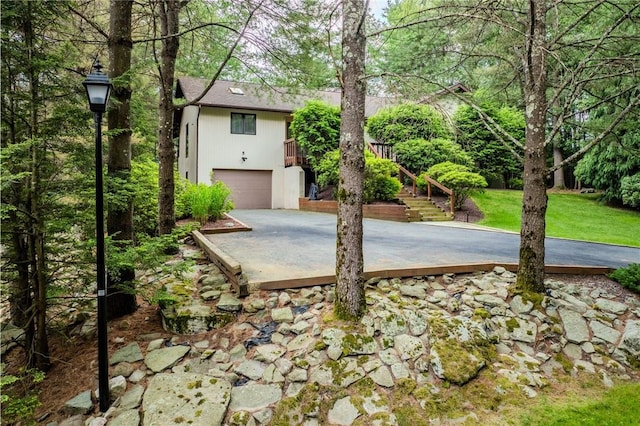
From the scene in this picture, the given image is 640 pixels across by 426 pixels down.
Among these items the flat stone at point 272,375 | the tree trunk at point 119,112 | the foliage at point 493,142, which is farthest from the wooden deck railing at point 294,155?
the flat stone at point 272,375

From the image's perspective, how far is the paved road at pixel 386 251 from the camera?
4.47m

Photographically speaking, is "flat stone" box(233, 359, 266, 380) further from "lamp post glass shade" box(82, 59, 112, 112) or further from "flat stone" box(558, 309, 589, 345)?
"flat stone" box(558, 309, 589, 345)

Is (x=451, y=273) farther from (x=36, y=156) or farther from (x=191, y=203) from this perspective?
(x=191, y=203)

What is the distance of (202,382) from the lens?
280 centimetres

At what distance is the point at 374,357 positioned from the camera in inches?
120

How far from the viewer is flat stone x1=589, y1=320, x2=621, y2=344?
11.2 feet

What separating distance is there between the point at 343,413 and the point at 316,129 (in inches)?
465

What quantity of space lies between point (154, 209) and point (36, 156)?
465 cm

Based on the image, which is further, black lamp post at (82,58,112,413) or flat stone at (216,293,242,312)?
flat stone at (216,293,242,312)

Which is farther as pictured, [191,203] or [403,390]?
[191,203]

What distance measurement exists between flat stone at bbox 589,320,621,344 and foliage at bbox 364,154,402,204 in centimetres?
825

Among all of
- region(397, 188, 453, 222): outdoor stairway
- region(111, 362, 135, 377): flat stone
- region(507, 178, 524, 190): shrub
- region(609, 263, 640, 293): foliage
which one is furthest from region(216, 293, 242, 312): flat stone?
region(507, 178, 524, 190): shrub

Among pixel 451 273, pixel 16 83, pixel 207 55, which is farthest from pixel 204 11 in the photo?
pixel 451 273

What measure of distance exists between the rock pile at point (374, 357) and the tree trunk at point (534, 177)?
1.07 ft
